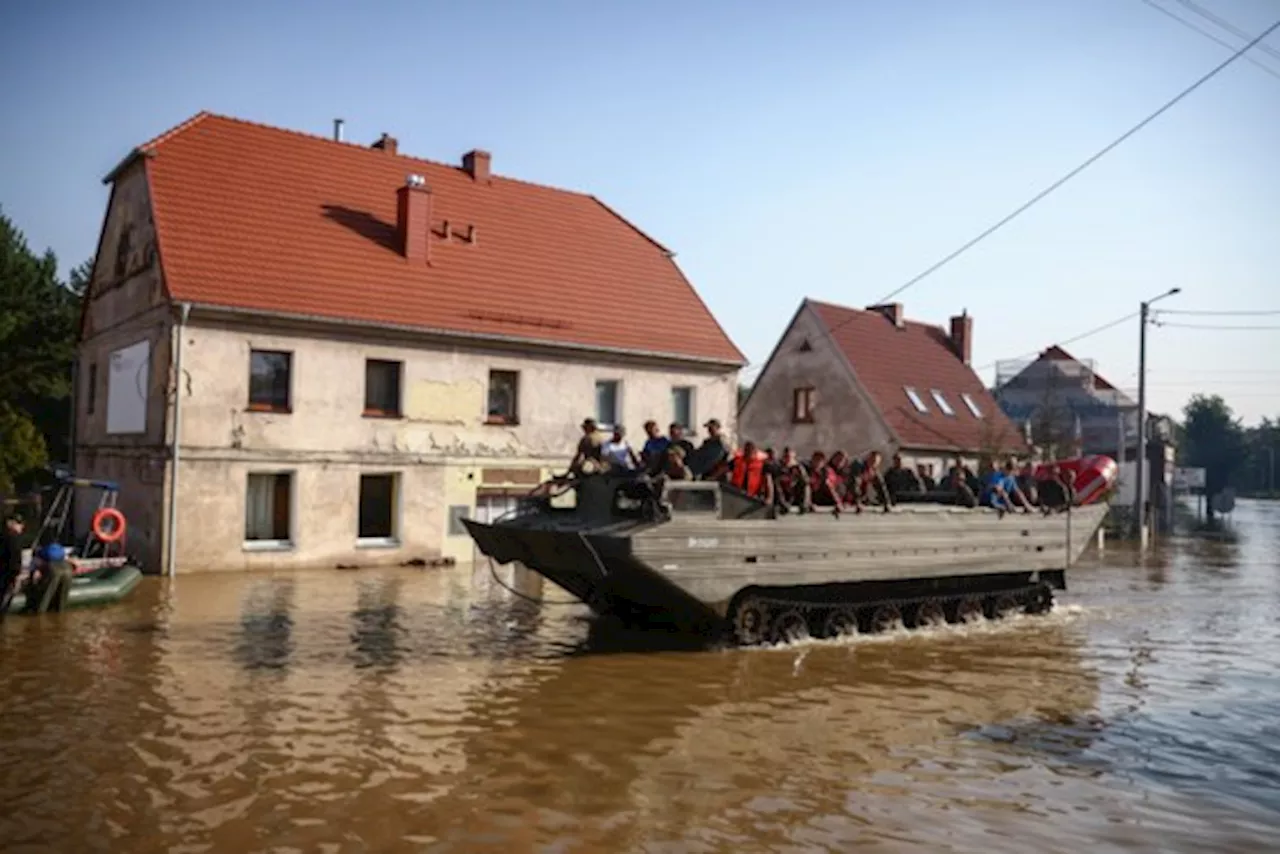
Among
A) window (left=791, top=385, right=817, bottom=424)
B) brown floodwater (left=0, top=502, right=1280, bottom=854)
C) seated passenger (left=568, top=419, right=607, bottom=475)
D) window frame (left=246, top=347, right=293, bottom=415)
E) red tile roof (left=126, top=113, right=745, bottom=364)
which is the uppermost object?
red tile roof (left=126, top=113, right=745, bottom=364)

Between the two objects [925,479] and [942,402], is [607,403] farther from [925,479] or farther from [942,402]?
[942,402]

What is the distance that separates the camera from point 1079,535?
17.4 metres

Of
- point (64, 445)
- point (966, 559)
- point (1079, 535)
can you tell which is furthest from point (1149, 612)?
point (64, 445)

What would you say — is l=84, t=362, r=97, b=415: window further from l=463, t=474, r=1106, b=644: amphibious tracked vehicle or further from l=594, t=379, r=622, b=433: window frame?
l=463, t=474, r=1106, b=644: amphibious tracked vehicle

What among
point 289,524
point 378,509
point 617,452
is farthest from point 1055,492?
point 289,524

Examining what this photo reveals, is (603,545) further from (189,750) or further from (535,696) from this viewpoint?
(189,750)

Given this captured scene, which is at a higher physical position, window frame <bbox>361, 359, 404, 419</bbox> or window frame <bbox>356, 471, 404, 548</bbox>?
window frame <bbox>361, 359, 404, 419</bbox>

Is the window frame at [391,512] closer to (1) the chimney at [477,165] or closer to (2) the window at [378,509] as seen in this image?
(2) the window at [378,509]

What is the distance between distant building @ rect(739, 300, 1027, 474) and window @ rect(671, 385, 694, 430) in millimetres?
8991

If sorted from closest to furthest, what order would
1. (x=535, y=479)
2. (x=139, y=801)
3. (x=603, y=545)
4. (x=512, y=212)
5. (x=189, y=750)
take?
(x=139, y=801) < (x=189, y=750) < (x=603, y=545) < (x=535, y=479) < (x=512, y=212)

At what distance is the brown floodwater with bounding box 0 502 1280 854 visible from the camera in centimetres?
A: 650

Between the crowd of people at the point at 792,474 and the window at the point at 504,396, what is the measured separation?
769 cm

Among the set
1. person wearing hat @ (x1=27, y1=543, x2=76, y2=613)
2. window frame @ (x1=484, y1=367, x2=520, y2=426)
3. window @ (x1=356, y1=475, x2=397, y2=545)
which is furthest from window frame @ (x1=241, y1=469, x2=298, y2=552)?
person wearing hat @ (x1=27, y1=543, x2=76, y2=613)

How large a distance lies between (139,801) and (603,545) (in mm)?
5760
